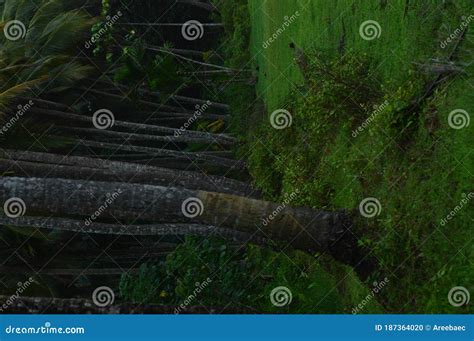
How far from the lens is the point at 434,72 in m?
7.87

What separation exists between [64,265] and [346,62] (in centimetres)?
1084

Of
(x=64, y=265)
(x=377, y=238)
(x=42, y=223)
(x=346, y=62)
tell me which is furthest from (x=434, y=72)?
(x=64, y=265)

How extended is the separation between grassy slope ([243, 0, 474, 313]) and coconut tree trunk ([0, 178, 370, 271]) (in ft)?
2.49

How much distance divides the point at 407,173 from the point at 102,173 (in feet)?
20.8

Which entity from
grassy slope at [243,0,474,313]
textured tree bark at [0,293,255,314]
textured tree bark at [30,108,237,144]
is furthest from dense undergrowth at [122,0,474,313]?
textured tree bark at [0,293,255,314]

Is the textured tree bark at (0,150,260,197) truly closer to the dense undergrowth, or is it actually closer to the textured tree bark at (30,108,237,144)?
the dense undergrowth

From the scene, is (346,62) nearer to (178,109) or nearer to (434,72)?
(434,72)

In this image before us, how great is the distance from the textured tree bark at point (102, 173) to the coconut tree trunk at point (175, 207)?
3465mm

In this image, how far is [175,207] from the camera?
26.6 ft

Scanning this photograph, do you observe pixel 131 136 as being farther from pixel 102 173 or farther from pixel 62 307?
pixel 62 307

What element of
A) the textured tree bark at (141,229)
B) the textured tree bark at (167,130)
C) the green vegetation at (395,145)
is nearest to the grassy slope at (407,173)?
the green vegetation at (395,145)

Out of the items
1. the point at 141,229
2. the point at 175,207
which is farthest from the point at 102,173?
the point at 175,207

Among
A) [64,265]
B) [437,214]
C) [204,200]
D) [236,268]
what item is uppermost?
[437,214]

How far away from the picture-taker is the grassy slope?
7422mm
